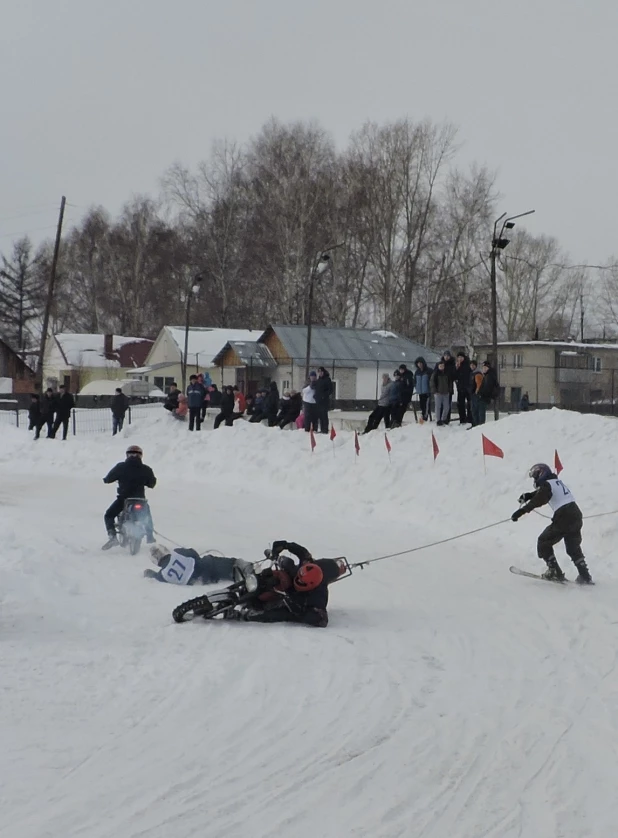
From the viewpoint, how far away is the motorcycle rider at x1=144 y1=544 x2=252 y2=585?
39.2 feet

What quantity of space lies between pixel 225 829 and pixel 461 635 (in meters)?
5.14

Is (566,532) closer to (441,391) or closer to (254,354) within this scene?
(441,391)

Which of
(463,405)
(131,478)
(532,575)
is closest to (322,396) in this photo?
(463,405)

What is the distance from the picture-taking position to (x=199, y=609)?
9812 millimetres

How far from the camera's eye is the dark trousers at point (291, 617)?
988cm

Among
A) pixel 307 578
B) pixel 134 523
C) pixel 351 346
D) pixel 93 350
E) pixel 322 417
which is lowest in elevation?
pixel 134 523

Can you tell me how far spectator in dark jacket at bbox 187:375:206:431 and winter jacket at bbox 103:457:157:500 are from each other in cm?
1344

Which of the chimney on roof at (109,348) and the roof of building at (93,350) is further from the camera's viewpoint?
the roof of building at (93,350)

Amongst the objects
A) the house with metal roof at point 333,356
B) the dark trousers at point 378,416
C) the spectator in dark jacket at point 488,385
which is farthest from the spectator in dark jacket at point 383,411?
the house with metal roof at point 333,356

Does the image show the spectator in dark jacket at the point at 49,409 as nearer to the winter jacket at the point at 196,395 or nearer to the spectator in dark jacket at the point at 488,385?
the winter jacket at the point at 196,395

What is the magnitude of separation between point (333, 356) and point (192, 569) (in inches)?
1496

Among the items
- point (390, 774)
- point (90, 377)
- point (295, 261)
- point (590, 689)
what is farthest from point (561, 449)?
point (90, 377)

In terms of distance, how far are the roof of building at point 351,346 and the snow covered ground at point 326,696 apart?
33365 mm

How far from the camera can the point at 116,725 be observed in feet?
22.1
